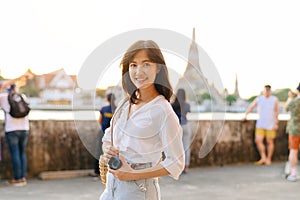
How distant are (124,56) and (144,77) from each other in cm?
11

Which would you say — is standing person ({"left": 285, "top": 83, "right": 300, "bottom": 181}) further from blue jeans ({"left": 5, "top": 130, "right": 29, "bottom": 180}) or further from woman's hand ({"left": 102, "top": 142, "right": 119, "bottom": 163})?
woman's hand ({"left": 102, "top": 142, "right": 119, "bottom": 163})

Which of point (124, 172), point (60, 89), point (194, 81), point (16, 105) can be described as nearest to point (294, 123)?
point (16, 105)

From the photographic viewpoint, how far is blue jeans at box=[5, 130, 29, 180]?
681 cm

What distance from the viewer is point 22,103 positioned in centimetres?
669

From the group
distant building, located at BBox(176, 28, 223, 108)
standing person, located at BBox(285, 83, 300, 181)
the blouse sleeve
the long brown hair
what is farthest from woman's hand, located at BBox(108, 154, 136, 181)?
standing person, located at BBox(285, 83, 300, 181)

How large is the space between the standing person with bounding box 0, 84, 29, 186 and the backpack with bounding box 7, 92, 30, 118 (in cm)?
6

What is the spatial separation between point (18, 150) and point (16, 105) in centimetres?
71

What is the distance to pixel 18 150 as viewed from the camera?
22.7ft

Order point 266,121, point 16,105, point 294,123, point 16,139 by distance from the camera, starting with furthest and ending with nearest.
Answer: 1. point 266,121
2. point 294,123
3. point 16,139
4. point 16,105

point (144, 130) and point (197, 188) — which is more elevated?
point (144, 130)

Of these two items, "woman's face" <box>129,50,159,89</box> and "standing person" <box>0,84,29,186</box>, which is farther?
"standing person" <box>0,84,29,186</box>

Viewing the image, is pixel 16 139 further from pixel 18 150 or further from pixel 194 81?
pixel 194 81

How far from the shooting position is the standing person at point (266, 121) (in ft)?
30.1

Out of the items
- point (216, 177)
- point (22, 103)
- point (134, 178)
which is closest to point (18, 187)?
point (22, 103)
